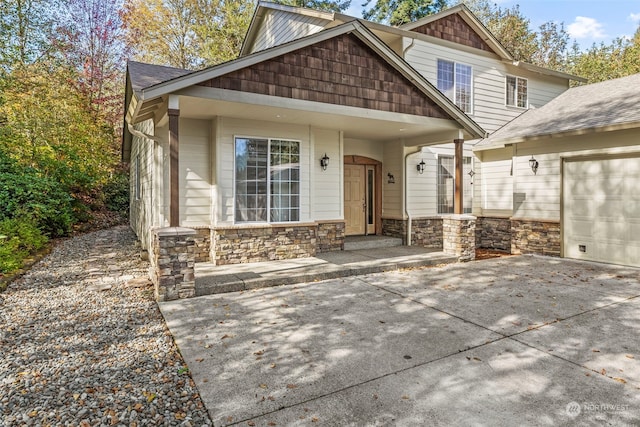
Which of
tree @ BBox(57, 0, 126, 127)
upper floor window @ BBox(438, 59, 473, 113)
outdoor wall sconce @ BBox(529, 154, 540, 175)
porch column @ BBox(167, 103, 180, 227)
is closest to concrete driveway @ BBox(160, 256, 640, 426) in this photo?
porch column @ BBox(167, 103, 180, 227)

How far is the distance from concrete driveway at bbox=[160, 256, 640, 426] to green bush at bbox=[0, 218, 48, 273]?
3.88 m

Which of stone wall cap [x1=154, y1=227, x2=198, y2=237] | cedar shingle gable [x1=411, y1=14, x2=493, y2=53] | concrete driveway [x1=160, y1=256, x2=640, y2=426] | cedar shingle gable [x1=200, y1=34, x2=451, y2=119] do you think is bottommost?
concrete driveway [x1=160, y1=256, x2=640, y2=426]

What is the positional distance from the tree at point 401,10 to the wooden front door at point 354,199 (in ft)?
48.4

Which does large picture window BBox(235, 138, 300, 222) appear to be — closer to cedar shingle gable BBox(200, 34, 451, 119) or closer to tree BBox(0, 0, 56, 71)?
cedar shingle gable BBox(200, 34, 451, 119)

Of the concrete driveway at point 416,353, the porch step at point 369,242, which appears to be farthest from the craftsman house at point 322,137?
the concrete driveway at point 416,353

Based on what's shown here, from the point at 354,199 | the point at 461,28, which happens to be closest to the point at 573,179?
the point at 354,199

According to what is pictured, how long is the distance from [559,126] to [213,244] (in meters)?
8.32

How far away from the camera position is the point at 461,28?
10977 mm

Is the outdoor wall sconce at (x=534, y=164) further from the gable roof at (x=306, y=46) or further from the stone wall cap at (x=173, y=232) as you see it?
the stone wall cap at (x=173, y=232)

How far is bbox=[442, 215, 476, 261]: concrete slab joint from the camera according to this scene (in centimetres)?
808

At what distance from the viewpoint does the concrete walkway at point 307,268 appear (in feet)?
19.0

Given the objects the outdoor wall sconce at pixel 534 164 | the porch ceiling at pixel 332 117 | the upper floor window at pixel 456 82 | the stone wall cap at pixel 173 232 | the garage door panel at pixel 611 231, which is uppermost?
the upper floor window at pixel 456 82

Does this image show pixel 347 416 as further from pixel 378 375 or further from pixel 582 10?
pixel 582 10

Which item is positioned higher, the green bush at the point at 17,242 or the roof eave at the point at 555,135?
the roof eave at the point at 555,135
